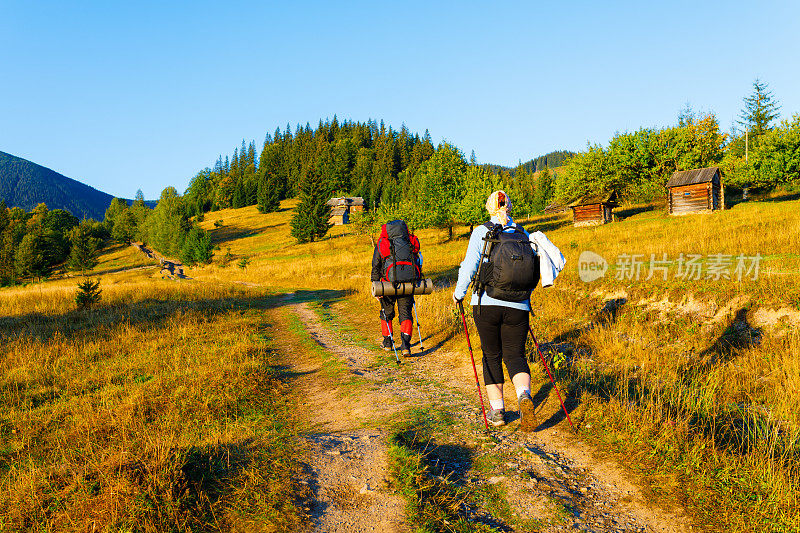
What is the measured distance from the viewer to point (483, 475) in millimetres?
3895

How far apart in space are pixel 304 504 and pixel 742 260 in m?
14.3

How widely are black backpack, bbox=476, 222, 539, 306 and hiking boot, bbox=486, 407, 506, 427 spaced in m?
1.25

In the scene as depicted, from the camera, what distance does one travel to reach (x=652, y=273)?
13.5 m

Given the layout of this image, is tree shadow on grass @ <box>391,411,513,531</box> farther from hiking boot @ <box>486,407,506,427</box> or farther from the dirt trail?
hiking boot @ <box>486,407,506,427</box>

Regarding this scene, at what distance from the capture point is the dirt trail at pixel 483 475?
128 inches

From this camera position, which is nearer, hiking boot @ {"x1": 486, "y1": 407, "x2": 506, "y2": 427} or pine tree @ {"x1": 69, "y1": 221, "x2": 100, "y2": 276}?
hiking boot @ {"x1": 486, "y1": 407, "x2": 506, "y2": 427}

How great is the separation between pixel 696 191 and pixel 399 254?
43.6 m

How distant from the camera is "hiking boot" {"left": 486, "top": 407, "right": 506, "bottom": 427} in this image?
484 centimetres

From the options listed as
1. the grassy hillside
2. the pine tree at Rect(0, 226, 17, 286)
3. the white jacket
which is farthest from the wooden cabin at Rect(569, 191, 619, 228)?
the pine tree at Rect(0, 226, 17, 286)

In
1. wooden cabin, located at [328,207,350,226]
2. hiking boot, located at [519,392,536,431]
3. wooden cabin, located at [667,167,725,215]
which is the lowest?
hiking boot, located at [519,392,536,431]

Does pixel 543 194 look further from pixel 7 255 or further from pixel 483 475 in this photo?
pixel 483 475

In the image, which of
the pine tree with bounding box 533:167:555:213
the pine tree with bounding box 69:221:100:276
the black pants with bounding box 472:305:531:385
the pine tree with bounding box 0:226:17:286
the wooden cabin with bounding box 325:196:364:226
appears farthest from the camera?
the pine tree with bounding box 533:167:555:213

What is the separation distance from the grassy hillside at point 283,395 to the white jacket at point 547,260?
62.8 inches

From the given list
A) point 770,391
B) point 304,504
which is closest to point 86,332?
point 304,504
